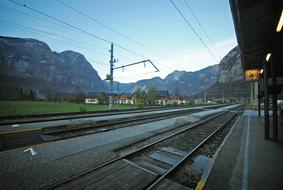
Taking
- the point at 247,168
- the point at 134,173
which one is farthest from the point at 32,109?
the point at 247,168

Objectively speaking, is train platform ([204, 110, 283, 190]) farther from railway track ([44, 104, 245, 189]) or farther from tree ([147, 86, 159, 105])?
tree ([147, 86, 159, 105])

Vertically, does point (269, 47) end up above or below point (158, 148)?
above

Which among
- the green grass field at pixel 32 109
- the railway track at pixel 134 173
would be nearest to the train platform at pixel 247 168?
the railway track at pixel 134 173

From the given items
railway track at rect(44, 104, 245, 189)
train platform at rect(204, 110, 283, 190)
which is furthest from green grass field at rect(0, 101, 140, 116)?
train platform at rect(204, 110, 283, 190)

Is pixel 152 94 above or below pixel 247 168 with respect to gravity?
above

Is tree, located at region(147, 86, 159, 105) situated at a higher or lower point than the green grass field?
higher

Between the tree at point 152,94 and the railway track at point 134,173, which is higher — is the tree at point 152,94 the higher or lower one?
the higher one

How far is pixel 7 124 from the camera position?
1258cm

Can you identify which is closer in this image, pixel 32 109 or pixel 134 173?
pixel 134 173

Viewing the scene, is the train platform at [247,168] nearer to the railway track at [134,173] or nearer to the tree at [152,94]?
the railway track at [134,173]

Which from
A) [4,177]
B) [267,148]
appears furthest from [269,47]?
[4,177]

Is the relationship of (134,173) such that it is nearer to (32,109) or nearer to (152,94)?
(32,109)

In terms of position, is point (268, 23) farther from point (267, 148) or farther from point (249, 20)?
point (267, 148)

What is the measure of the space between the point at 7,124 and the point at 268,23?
1777 cm
